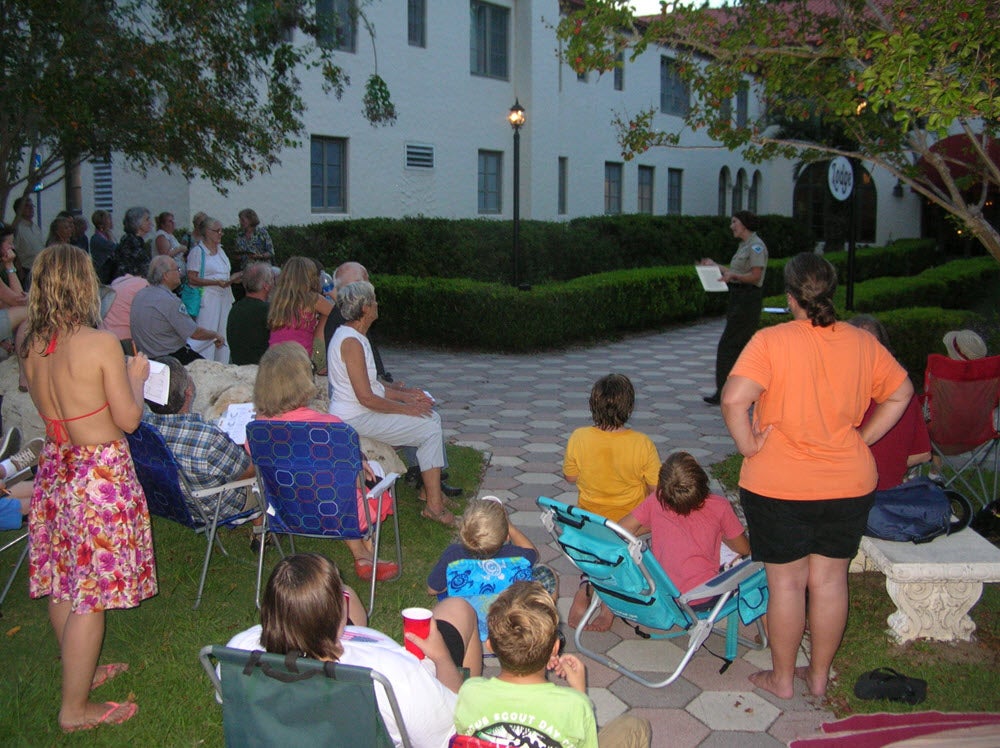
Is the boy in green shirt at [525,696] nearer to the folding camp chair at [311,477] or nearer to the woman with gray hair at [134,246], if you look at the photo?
the folding camp chair at [311,477]

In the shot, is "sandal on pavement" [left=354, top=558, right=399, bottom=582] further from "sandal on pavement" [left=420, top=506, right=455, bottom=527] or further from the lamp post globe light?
the lamp post globe light

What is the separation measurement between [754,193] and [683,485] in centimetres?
2731

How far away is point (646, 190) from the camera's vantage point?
82.1 feet

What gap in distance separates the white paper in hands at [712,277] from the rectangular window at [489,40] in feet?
38.8

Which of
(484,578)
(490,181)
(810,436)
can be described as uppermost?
(490,181)

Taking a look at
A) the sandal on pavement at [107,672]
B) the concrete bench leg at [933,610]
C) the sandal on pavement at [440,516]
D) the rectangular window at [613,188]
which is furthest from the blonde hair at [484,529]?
the rectangular window at [613,188]

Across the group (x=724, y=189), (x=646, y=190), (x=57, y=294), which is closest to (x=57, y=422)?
(x=57, y=294)

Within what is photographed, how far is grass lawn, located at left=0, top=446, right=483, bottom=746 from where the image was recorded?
347 cm

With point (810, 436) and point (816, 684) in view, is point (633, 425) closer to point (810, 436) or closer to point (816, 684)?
point (816, 684)

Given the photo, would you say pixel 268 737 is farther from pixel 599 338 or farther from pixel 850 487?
pixel 599 338

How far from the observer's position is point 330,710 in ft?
7.83

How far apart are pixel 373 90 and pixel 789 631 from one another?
820cm

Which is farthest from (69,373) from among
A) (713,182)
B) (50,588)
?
(713,182)

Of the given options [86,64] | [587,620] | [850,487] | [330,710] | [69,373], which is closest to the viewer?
[330,710]
